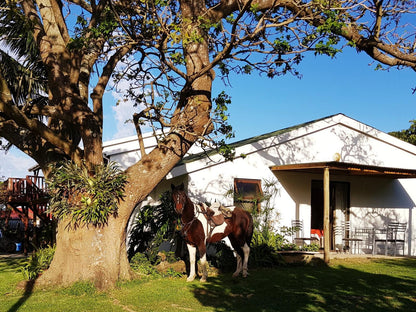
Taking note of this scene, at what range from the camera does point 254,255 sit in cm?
1255

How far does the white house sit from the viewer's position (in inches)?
529

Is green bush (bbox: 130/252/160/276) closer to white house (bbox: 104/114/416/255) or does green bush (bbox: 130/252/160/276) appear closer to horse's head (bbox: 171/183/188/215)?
horse's head (bbox: 171/183/188/215)

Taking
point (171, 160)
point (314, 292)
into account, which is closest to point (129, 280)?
point (171, 160)

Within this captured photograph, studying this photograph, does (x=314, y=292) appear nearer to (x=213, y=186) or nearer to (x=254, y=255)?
(x=254, y=255)

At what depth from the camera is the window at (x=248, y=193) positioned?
13.7 meters

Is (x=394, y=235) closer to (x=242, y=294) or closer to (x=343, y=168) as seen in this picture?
(x=343, y=168)

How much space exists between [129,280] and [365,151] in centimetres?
1000

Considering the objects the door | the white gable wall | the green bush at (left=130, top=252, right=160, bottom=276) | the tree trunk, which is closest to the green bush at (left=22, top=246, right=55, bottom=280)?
the tree trunk

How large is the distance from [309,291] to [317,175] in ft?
22.2

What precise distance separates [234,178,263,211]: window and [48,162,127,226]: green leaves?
4728 mm

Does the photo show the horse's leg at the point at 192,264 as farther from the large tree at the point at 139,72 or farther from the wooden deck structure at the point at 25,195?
the wooden deck structure at the point at 25,195

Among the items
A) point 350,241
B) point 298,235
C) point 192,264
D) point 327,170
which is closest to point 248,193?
point 298,235

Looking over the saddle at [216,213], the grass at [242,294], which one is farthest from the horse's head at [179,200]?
the grass at [242,294]

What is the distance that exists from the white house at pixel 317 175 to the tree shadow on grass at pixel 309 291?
2.98 metres
